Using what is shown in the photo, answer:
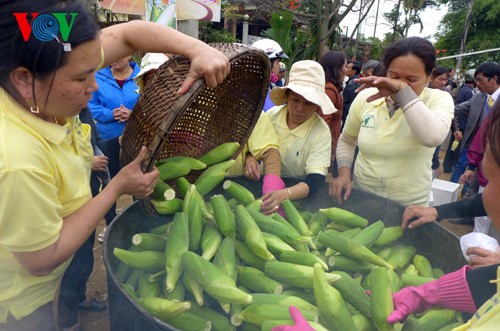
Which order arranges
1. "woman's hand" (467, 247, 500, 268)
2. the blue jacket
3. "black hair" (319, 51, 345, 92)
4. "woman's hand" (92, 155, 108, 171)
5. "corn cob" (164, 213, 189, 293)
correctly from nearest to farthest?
"corn cob" (164, 213, 189, 293) < "woman's hand" (467, 247, 500, 268) < "woman's hand" (92, 155, 108, 171) < the blue jacket < "black hair" (319, 51, 345, 92)

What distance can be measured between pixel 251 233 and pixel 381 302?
0.60 m

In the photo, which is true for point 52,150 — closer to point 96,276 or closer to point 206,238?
point 206,238

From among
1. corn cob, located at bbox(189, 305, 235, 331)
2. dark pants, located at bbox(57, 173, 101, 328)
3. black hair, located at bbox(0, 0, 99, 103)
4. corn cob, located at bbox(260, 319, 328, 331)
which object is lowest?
dark pants, located at bbox(57, 173, 101, 328)

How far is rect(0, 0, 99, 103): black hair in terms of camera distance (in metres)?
0.99

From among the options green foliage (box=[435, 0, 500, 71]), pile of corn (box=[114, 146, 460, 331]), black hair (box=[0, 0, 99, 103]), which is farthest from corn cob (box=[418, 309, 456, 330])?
green foliage (box=[435, 0, 500, 71])

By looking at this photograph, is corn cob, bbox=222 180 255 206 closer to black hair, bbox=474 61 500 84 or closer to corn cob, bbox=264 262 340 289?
corn cob, bbox=264 262 340 289

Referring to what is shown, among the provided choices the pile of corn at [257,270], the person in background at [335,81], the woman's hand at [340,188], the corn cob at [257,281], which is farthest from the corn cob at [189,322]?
the person in background at [335,81]

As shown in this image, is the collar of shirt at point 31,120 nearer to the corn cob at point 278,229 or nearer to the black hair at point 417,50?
the corn cob at point 278,229

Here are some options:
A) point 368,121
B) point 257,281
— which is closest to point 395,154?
point 368,121

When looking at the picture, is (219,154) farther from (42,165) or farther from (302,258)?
(42,165)

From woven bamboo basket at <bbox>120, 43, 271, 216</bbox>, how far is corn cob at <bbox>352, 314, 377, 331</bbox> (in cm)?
99

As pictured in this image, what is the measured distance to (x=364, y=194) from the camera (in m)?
2.26

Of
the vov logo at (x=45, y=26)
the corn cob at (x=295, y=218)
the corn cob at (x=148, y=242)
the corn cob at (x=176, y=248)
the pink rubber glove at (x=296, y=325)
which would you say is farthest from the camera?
the corn cob at (x=295, y=218)

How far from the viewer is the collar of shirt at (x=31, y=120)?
1076mm
